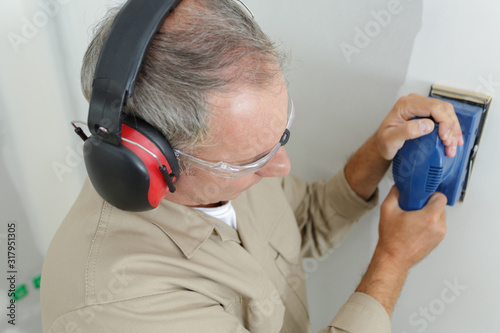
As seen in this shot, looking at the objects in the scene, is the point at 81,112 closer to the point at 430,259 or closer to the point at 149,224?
the point at 149,224

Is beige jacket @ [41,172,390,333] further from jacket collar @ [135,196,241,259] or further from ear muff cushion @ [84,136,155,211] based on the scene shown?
ear muff cushion @ [84,136,155,211]

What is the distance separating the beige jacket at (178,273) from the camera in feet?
2.34

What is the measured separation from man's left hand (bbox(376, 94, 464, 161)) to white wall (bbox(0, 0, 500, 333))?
0.09 m

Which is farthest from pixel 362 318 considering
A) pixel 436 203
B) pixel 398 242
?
pixel 436 203

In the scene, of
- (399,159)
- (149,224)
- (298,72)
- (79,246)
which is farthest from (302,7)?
(79,246)

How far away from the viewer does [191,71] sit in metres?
0.64

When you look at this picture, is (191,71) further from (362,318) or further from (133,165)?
(362,318)

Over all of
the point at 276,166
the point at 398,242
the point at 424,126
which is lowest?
the point at 398,242

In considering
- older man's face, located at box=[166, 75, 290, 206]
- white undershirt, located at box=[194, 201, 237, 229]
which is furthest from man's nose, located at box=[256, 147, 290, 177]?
white undershirt, located at box=[194, 201, 237, 229]

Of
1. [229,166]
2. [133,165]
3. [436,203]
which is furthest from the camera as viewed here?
[436,203]

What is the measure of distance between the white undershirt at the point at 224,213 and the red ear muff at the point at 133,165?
21cm

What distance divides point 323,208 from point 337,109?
27 cm

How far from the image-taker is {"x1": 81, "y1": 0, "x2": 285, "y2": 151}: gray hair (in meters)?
0.64

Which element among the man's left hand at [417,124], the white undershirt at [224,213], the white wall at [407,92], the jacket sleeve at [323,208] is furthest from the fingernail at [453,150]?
the white undershirt at [224,213]
